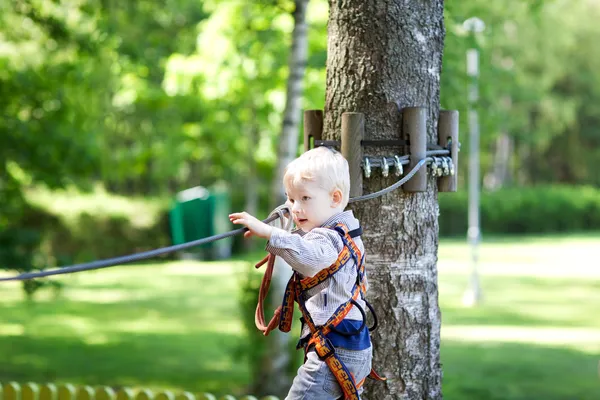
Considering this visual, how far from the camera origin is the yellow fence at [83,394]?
16.1 ft

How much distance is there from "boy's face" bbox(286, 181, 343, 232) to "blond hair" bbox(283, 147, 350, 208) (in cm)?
2

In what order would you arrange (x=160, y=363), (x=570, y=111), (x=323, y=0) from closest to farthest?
(x=160, y=363)
(x=323, y=0)
(x=570, y=111)

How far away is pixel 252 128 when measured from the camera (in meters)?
23.2

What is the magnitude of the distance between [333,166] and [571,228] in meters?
37.7

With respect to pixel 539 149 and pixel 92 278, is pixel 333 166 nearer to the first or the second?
pixel 92 278

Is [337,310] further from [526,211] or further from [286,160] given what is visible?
[526,211]

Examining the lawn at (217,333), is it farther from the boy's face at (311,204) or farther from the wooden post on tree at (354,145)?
the boy's face at (311,204)

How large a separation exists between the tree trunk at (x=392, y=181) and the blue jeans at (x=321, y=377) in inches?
23.5

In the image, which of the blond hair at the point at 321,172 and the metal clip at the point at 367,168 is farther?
the metal clip at the point at 367,168

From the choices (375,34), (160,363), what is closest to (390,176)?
(375,34)

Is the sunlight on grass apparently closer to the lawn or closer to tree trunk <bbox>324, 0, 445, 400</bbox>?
the lawn

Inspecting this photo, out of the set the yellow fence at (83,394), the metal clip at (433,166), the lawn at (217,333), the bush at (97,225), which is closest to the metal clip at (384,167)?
the metal clip at (433,166)

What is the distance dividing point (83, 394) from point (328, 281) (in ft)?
9.10

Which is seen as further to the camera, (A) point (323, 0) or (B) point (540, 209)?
(B) point (540, 209)
